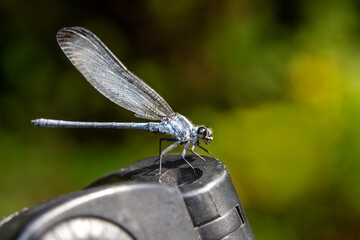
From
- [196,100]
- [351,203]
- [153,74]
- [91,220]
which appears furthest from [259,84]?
[91,220]

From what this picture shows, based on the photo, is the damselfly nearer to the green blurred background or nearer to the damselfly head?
the damselfly head

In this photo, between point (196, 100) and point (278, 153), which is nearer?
point (278, 153)

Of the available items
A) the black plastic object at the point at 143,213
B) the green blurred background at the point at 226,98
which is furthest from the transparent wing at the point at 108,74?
the black plastic object at the point at 143,213

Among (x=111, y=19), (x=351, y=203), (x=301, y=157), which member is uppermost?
(x=111, y=19)

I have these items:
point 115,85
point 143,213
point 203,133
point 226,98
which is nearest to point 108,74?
point 115,85

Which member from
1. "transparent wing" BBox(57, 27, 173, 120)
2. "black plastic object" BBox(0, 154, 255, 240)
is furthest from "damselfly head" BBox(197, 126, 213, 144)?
"black plastic object" BBox(0, 154, 255, 240)

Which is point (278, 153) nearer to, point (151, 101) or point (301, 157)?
point (301, 157)
